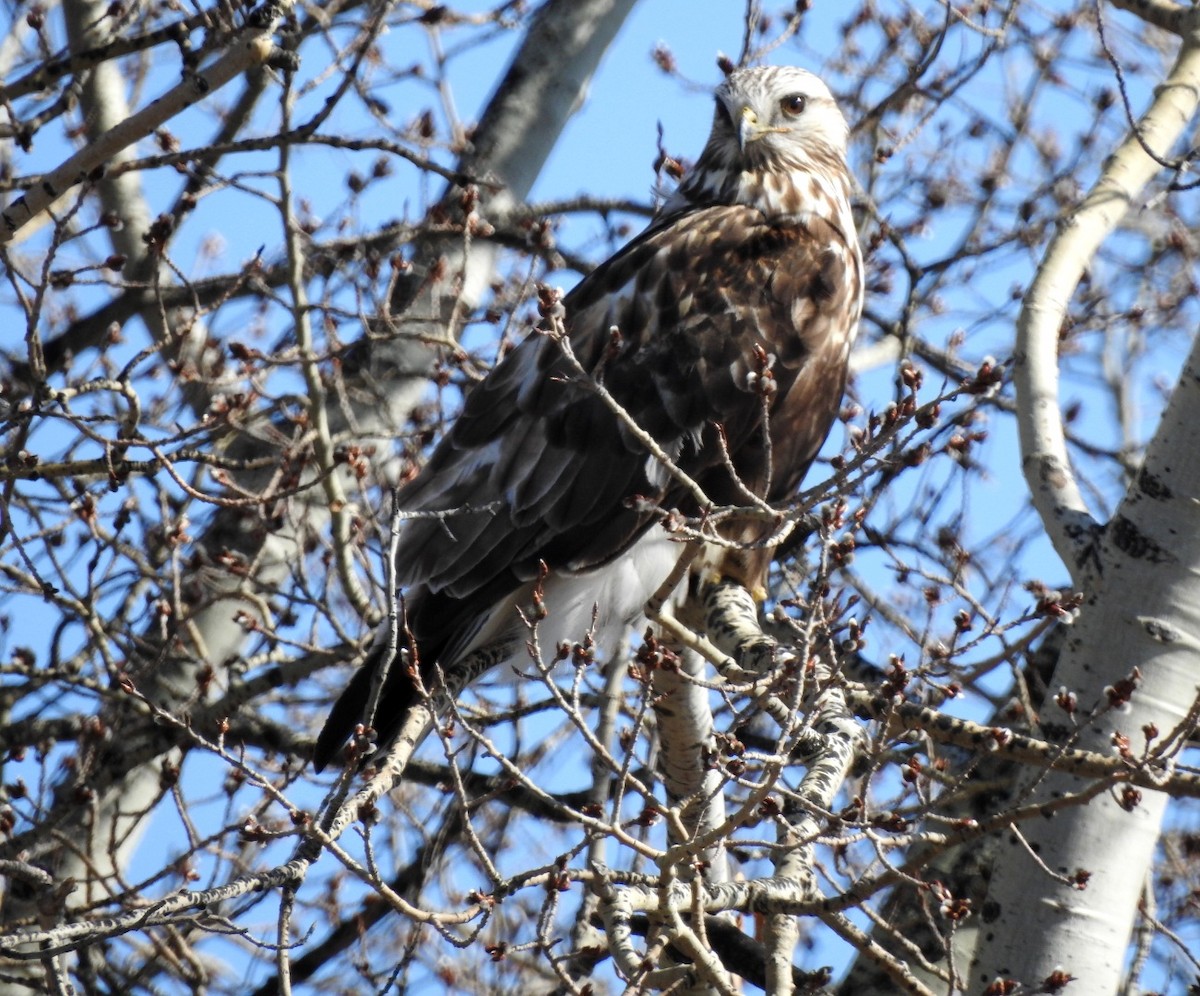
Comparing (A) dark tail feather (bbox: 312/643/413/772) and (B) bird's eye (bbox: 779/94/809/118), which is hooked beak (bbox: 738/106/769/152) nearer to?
(B) bird's eye (bbox: 779/94/809/118)

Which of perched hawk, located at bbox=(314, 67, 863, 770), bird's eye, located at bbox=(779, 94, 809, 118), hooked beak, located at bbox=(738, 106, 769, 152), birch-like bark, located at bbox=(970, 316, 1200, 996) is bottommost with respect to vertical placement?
birch-like bark, located at bbox=(970, 316, 1200, 996)

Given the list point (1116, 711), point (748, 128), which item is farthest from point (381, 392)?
point (1116, 711)

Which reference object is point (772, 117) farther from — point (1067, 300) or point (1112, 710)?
point (1112, 710)

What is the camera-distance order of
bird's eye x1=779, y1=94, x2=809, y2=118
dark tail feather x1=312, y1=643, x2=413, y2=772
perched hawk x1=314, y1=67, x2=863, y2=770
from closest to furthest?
dark tail feather x1=312, y1=643, x2=413, y2=772 < perched hawk x1=314, y1=67, x2=863, y2=770 < bird's eye x1=779, y1=94, x2=809, y2=118

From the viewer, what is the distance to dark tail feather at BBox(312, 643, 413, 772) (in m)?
4.34

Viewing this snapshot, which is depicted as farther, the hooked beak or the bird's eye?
the bird's eye

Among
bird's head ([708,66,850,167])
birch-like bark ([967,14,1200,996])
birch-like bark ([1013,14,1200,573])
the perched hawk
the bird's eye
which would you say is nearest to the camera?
birch-like bark ([967,14,1200,996])

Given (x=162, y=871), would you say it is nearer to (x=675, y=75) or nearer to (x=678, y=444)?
(x=678, y=444)

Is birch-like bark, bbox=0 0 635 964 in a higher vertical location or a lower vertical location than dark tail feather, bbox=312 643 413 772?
higher

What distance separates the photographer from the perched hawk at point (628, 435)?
468cm

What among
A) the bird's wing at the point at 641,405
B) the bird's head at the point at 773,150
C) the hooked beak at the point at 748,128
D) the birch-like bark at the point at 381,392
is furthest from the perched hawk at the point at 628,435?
the birch-like bark at the point at 381,392

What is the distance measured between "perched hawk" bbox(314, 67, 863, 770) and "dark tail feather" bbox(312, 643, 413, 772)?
0.15ft

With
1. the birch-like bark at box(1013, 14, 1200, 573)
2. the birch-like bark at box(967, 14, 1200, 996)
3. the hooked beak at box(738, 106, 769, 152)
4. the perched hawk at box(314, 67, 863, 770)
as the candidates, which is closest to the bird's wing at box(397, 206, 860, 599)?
the perched hawk at box(314, 67, 863, 770)

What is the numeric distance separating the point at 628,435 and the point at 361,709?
1.13 metres
